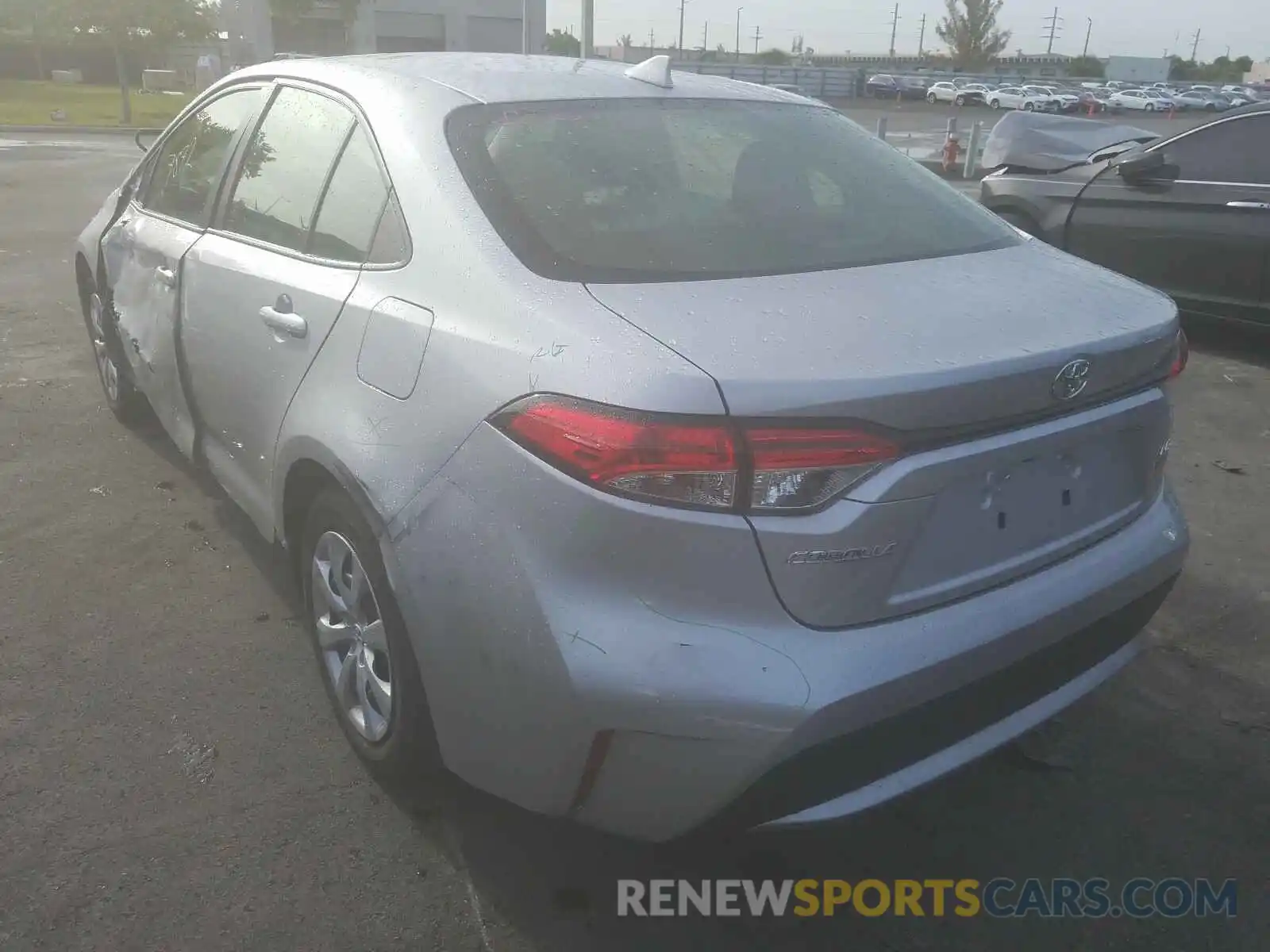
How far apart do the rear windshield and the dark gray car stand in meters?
4.03

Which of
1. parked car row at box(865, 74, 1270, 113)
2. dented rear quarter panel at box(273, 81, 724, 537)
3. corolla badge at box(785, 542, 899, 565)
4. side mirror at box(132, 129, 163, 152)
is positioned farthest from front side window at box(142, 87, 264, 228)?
parked car row at box(865, 74, 1270, 113)

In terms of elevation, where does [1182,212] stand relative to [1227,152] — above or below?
below

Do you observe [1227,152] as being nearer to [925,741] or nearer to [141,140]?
[925,741]

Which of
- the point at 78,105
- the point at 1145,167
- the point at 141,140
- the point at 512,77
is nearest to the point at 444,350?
the point at 512,77

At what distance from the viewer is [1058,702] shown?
2338 millimetres

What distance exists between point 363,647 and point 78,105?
40.4m

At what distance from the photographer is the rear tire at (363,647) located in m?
2.31

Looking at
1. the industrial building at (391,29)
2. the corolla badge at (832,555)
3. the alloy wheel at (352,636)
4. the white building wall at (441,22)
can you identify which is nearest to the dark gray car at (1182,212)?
the corolla badge at (832,555)

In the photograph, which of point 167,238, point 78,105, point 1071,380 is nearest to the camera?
point 1071,380

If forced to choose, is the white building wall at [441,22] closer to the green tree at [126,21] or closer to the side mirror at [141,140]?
the green tree at [126,21]

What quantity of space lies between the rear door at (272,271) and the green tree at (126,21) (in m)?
29.6

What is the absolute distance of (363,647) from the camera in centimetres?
256

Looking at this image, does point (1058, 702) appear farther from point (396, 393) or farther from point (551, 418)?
point (396, 393)

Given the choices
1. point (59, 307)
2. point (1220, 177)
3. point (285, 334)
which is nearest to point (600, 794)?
point (285, 334)
